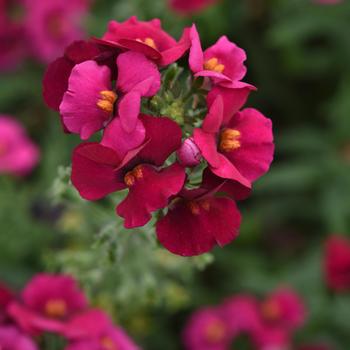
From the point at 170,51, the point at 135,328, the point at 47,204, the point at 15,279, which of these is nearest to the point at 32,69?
the point at 47,204

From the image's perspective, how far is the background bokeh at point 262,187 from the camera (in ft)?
15.9

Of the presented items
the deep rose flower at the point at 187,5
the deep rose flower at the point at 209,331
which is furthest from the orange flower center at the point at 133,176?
the deep rose flower at the point at 187,5

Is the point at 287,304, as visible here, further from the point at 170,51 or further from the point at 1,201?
the point at 170,51

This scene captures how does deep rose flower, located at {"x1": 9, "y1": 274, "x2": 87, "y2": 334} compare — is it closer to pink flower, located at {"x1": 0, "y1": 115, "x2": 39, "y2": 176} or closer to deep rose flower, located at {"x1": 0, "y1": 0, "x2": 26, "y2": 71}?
pink flower, located at {"x1": 0, "y1": 115, "x2": 39, "y2": 176}

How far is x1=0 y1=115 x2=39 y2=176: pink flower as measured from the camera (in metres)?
5.41

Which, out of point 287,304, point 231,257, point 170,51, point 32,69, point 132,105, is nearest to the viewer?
point 132,105

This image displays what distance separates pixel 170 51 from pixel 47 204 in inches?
107

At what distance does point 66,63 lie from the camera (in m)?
2.57

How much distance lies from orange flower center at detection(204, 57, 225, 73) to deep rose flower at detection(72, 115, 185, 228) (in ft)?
1.15

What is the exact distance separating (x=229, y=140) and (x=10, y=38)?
11.9 feet

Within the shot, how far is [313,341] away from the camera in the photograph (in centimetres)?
488

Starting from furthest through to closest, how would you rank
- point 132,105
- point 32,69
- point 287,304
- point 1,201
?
point 32,69 < point 1,201 < point 287,304 < point 132,105

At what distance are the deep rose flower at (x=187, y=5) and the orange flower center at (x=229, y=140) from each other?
2.74m

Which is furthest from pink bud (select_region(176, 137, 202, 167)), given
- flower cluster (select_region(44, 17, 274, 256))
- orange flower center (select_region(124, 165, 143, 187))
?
orange flower center (select_region(124, 165, 143, 187))
